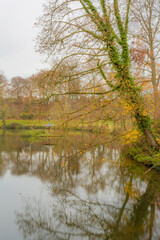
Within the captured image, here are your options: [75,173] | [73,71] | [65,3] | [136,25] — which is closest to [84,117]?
[73,71]

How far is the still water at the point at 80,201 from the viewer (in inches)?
199

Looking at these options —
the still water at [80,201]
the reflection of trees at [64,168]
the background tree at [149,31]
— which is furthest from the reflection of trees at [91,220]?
the background tree at [149,31]

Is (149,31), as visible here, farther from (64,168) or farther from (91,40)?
(64,168)

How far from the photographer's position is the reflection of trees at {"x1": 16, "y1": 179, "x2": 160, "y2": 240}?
4.89 m

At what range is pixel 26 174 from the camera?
32.7 feet

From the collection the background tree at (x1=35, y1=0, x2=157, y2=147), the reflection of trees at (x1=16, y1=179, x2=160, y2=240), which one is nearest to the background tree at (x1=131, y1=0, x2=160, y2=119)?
the background tree at (x1=35, y1=0, x2=157, y2=147)

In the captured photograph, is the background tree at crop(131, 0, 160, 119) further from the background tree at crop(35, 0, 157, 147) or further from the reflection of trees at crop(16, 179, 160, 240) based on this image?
the reflection of trees at crop(16, 179, 160, 240)

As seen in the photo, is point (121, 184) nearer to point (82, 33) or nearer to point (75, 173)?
point (75, 173)

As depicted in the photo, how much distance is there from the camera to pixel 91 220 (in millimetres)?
5523

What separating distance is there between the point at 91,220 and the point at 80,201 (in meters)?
1.21

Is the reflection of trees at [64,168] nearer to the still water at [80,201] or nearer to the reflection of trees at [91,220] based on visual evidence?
the still water at [80,201]

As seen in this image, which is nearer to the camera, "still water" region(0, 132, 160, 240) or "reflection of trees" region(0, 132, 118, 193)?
"still water" region(0, 132, 160, 240)

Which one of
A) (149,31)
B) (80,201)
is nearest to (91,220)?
(80,201)

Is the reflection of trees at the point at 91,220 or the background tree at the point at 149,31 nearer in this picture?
the reflection of trees at the point at 91,220
